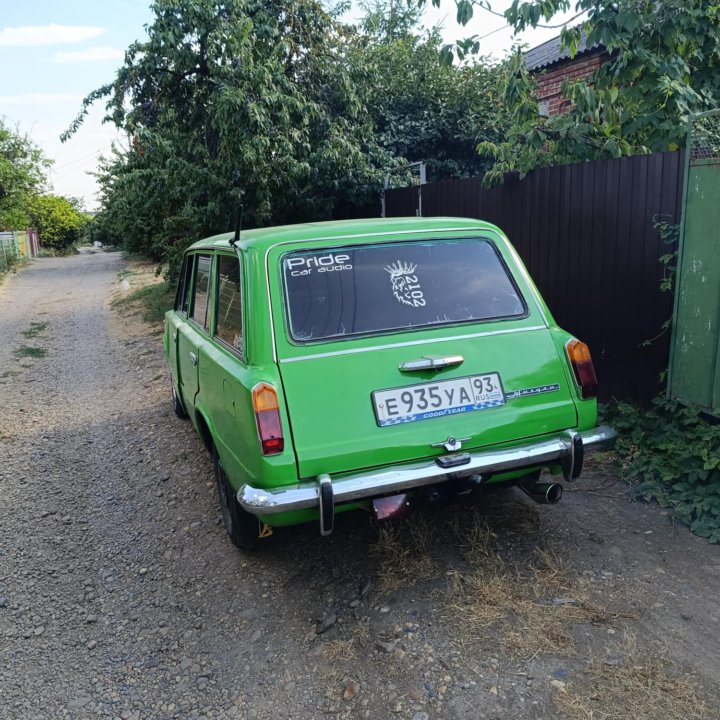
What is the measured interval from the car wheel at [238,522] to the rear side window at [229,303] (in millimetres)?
698

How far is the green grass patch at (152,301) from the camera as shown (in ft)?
42.9

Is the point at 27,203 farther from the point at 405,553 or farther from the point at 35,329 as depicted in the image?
the point at 405,553

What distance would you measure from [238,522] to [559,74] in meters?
10.3

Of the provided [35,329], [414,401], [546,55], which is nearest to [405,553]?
[414,401]

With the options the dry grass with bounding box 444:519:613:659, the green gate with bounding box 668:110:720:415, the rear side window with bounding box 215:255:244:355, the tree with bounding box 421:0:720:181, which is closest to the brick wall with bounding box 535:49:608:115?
the tree with bounding box 421:0:720:181

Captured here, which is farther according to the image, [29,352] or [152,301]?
[152,301]

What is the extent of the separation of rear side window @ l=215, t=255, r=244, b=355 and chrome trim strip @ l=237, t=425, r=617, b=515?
0.77 metres

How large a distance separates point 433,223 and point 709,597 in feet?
7.47

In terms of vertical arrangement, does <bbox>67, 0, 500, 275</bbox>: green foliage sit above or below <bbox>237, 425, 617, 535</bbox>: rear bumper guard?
above

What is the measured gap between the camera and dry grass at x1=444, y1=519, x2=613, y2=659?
110 inches

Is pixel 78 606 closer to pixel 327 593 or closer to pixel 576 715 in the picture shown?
pixel 327 593

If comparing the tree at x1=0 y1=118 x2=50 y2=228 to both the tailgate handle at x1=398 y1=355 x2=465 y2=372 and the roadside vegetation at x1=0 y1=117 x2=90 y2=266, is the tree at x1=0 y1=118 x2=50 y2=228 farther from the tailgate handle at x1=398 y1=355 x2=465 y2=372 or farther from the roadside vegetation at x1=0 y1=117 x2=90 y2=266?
the tailgate handle at x1=398 y1=355 x2=465 y2=372

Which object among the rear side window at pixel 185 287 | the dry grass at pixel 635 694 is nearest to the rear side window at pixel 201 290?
the rear side window at pixel 185 287

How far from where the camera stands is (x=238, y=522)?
3566mm
